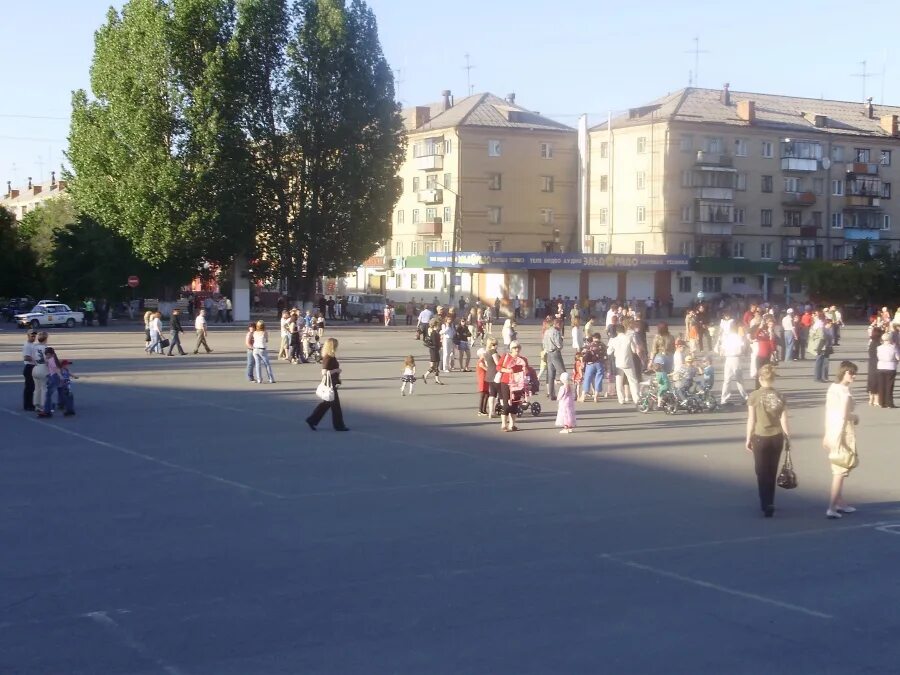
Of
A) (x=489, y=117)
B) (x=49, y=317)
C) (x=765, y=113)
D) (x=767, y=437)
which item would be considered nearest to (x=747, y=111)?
(x=765, y=113)

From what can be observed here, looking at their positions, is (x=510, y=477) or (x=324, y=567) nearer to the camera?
(x=324, y=567)

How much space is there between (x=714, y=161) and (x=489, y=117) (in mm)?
17452

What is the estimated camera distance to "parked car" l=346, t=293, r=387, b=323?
7300 cm

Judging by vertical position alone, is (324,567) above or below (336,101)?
below

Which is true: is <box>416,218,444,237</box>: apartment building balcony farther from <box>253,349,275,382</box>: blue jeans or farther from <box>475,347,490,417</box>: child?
<box>475,347,490,417</box>: child

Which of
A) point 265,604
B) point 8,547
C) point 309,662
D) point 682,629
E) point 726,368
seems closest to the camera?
point 309,662

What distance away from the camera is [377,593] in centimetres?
877

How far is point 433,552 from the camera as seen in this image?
1025 cm

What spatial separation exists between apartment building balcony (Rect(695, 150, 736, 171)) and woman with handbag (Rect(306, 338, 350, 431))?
6879cm

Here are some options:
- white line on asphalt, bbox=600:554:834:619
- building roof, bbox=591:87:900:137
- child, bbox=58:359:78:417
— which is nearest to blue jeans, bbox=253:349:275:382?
child, bbox=58:359:78:417

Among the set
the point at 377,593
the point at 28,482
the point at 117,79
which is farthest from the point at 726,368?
the point at 117,79

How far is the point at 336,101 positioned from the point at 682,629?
5631 cm

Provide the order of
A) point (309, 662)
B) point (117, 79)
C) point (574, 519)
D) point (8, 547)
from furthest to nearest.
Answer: point (117, 79), point (574, 519), point (8, 547), point (309, 662)

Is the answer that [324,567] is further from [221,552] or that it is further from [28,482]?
[28,482]
